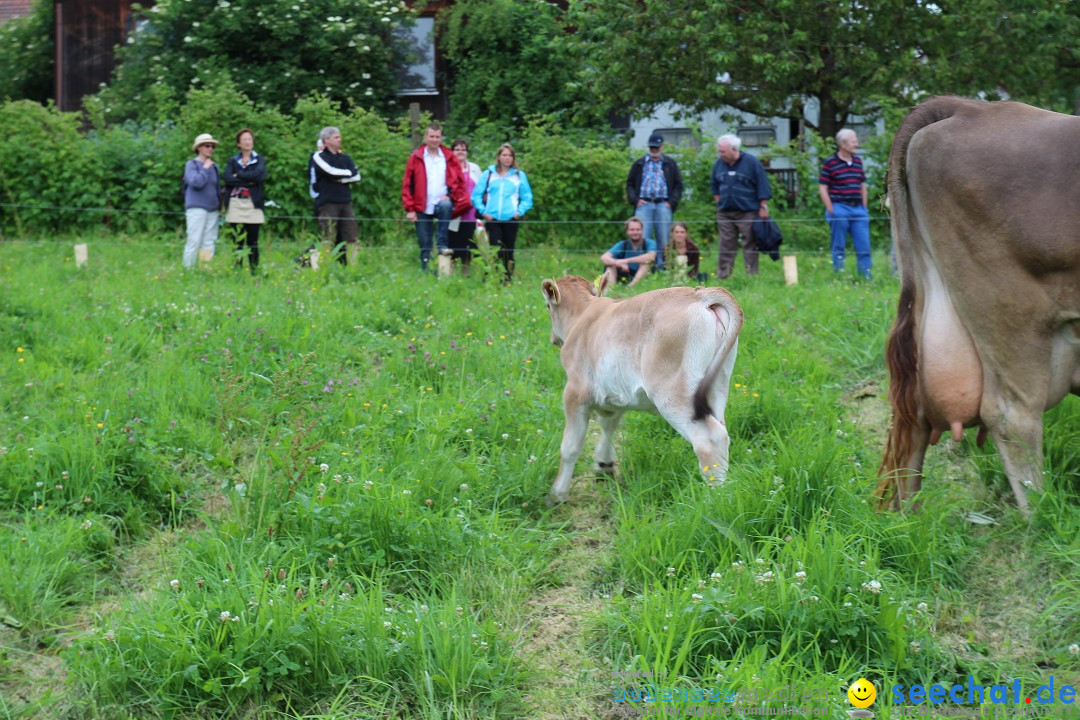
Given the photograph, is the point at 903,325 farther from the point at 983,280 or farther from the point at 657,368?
the point at 657,368

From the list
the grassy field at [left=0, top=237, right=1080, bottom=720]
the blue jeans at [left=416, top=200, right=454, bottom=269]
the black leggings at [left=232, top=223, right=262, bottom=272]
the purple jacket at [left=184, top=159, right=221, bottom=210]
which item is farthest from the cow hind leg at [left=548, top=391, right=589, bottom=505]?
the purple jacket at [left=184, top=159, right=221, bottom=210]

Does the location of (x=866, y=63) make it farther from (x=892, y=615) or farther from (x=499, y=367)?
(x=892, y=615)

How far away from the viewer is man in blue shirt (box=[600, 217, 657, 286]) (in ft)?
39.2

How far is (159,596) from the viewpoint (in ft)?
15.4

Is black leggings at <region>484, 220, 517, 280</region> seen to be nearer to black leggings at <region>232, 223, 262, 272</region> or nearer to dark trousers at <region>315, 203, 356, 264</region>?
dark trousers at <region>315, 203, 356, 264</region>

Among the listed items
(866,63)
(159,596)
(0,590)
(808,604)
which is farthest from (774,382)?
(866,63)

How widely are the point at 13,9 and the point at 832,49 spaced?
23876 millimetres

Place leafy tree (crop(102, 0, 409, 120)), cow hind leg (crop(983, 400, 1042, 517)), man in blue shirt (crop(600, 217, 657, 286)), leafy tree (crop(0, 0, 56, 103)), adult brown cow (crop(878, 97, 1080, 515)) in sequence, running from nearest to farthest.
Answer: adult brown cow (crop(878, 97, 1080, 515)), cow hind leg (crop(983, 400, 1042, 517)), man in blue shirt (crop(600, 217, 657, 286)), leafy tree (crop(102, 0, 409, 120)), leafy tree (crop(0, 0, 56, 103))

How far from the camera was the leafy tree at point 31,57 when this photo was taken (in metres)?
26.9

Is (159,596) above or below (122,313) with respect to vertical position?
below

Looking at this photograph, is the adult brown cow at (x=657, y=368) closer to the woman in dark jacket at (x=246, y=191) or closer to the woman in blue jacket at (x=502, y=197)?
the woman in blue jacket at (x=502, y=197)

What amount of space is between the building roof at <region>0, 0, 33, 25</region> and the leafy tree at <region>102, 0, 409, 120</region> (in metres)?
9.67

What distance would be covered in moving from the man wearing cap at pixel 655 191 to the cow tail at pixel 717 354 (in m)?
7.61

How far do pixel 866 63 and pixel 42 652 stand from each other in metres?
15.8
